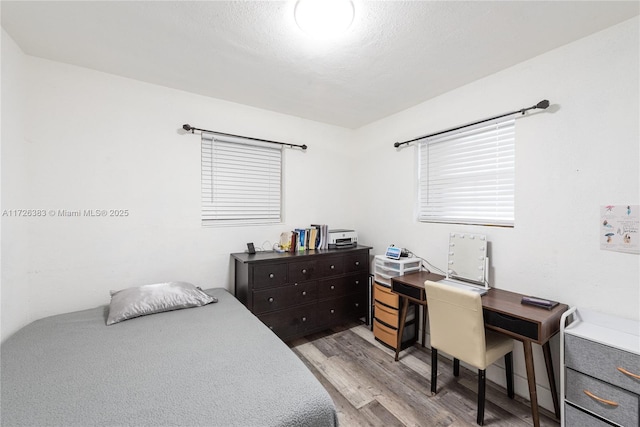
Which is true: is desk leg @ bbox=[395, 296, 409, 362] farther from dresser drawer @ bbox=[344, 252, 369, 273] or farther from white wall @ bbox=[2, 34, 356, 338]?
white wall @ bbox=[2, 34, 356, 338]

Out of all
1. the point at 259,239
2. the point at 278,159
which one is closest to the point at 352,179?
the point at 278,159

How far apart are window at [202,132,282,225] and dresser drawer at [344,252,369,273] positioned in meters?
0.98

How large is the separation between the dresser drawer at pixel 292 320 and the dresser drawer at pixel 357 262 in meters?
0.59

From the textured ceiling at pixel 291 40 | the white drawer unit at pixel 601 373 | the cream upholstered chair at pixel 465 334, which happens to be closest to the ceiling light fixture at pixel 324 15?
the textured ceiling at pixel 291 40

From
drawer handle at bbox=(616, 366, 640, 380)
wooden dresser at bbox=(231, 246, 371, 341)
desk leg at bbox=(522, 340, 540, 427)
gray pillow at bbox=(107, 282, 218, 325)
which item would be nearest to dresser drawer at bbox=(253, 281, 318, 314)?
wooden dresser at bbox=(231, 246, 371, 341)

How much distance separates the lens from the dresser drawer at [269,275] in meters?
2.45

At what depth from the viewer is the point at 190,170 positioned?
2.57 m

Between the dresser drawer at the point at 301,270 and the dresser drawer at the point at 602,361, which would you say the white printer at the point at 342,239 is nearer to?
the dresser drawer at the point at 301,270

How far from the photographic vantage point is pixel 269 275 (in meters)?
2.52

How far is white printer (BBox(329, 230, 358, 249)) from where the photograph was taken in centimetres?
315

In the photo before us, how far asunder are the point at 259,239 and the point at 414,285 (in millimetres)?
1700

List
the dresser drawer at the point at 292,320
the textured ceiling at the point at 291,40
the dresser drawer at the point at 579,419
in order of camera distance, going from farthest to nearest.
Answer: the dresser drawer at the point at 292,320 < the textured ceiling at the point at 291,40 < the dresser drawer at the point at 579,419

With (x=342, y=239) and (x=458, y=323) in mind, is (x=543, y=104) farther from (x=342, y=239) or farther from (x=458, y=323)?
(x=342, y=239)

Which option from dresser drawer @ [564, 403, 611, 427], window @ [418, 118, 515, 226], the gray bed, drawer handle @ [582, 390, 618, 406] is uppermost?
window @ [418, 118, 515, 226]
